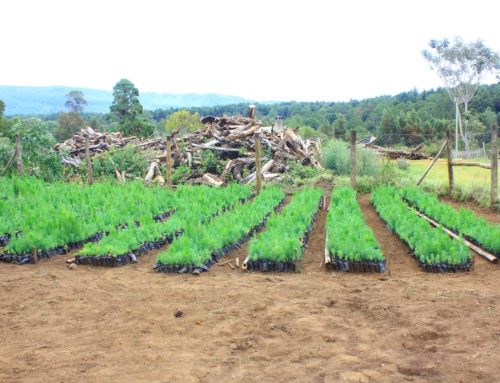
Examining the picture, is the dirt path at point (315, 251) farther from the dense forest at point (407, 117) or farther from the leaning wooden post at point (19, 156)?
the dense forest at point (407, 117)

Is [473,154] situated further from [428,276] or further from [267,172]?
[428,276]

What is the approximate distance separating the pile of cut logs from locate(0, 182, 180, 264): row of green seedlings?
4.20 m

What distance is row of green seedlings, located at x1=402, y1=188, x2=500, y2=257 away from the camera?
7125 millimetres

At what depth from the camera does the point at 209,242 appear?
23.3 feet

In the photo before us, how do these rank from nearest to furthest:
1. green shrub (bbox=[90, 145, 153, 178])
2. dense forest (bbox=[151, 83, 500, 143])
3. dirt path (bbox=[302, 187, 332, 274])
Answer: dirt path (bbox=[302, 187, 332, 274]), green shrub (bbox=[90, 145, 153, 178]), dense forest (bbox=[151, 83, 500, 143])

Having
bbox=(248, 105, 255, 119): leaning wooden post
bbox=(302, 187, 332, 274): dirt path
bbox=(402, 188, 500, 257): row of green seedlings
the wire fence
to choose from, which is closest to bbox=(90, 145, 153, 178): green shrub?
bbox=(248, 105, 255, 119): leaning wooden post

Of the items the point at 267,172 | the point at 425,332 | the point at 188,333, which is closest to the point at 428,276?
the point at 425,332

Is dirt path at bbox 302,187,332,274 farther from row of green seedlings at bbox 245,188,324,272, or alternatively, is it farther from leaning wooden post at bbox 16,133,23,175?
leaning wooden post at bbox 16,133,23,175

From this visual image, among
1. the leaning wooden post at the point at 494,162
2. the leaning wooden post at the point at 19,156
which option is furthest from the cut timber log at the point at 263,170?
A: the leaning wooden post at the point at 494,162

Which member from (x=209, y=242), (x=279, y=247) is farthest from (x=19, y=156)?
(x=279, y=247)

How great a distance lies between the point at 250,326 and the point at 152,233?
378 centimetres

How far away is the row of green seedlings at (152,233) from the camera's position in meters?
7.05

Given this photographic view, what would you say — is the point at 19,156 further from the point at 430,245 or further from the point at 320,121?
the point at 320,121

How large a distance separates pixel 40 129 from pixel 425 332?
47.1 ft
